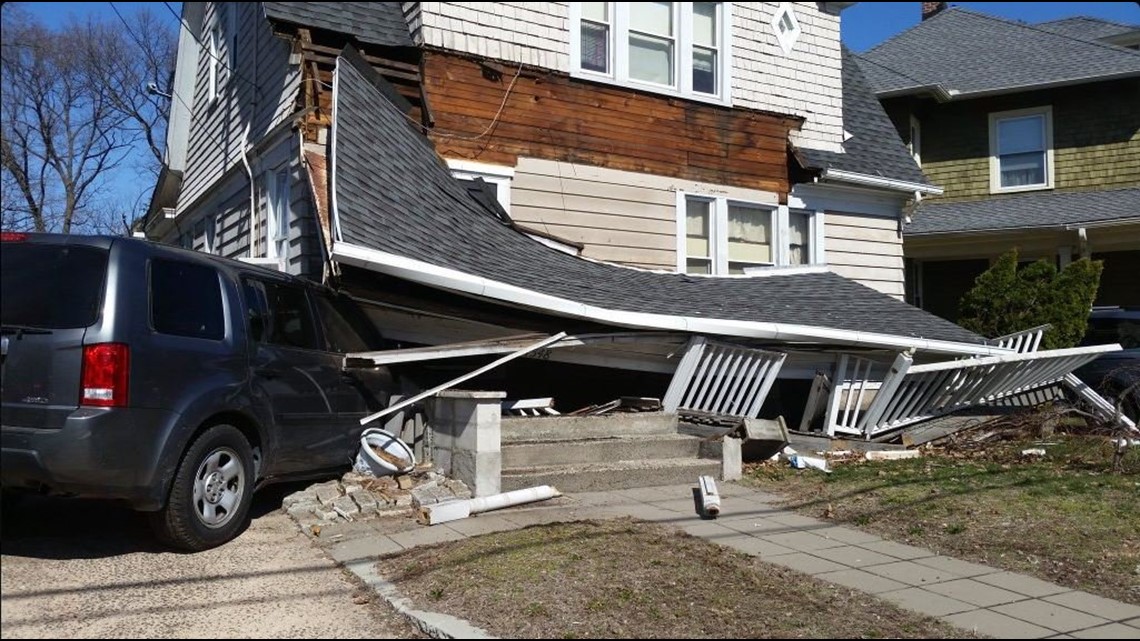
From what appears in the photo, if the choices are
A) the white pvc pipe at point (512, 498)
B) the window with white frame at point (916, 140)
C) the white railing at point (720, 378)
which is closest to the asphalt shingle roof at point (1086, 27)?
the window with white frame at point (916, 140)

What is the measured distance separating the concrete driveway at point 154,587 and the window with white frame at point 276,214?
5.80 m

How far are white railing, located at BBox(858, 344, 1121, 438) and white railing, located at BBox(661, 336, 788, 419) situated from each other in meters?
1.31

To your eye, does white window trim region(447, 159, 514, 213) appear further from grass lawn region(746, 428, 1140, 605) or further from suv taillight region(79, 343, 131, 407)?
suv taillight region(79, 343, 131, 407)

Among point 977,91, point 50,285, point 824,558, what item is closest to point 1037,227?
Result: point 977,91

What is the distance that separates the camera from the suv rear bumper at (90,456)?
4.75 m

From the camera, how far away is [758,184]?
13383 millimetres

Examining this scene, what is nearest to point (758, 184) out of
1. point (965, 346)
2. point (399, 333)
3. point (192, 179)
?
point (965, 346)

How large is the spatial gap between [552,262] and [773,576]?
15.6 ft

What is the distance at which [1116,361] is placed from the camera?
574 inches

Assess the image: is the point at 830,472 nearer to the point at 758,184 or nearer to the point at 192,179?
the point at 758,184

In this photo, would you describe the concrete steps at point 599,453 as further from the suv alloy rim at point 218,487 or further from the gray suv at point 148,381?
the suv alloy rim at point 218,487

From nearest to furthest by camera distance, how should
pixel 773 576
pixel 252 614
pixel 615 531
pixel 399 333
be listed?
pixel 252 614
pixel 773 576
pixel 615 531
pixel 399 333

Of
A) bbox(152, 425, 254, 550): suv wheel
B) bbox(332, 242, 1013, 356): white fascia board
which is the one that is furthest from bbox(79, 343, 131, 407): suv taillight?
bbox(332, 242, 1013, 356): white fascia board

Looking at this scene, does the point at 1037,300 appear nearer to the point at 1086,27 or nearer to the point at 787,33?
the point at 787,33
